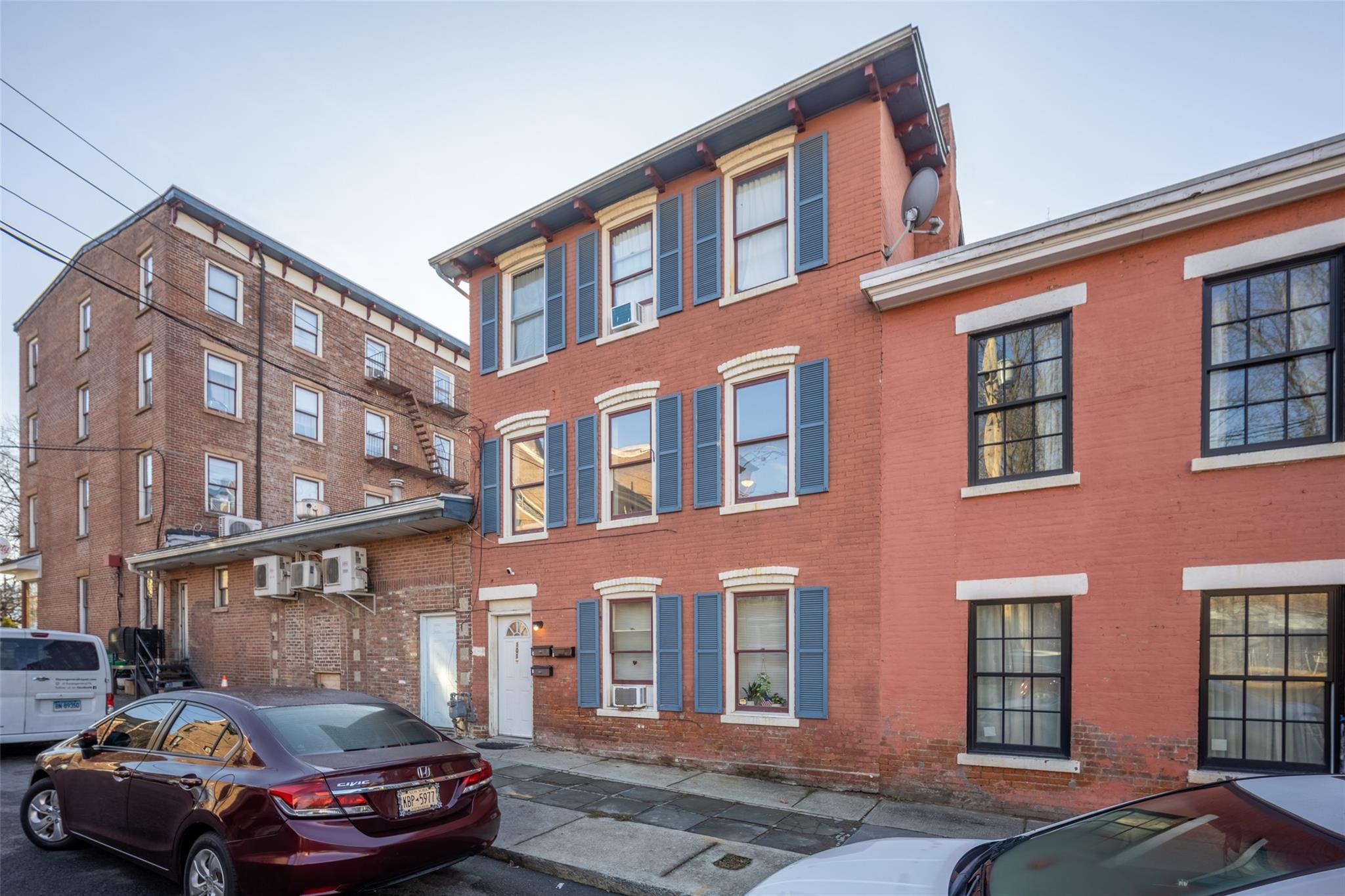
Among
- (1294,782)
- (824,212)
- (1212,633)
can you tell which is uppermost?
(824,212)

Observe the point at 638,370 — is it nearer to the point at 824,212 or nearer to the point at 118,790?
the point at 824,212

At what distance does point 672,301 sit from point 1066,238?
5175 mm

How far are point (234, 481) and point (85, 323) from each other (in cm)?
771

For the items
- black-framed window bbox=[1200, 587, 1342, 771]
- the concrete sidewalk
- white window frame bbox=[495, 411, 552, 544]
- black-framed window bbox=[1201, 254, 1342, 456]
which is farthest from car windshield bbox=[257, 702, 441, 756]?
black-framed window bbox=[1201, 254, 1342, 456]

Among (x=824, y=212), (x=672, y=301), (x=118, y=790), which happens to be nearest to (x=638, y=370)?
(x=672, y=301)

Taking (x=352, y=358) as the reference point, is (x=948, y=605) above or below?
below

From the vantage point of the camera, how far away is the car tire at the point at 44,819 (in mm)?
6489

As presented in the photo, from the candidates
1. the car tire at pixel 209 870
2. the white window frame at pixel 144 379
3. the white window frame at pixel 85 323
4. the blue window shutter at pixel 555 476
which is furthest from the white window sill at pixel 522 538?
the white window frame at pixel 85 323

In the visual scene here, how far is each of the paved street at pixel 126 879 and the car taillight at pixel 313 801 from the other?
4.56ft

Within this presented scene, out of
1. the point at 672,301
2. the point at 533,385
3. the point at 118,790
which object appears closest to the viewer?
the point at 118,790

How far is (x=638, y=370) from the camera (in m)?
11.1

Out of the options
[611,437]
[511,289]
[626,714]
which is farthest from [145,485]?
[626,714]

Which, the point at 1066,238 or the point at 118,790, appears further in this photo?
the point at 1066,238

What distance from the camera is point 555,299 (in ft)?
40.4
